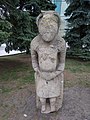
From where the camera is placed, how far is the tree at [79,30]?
301 inches

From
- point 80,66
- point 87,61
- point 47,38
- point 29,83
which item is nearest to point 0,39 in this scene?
point 29,83

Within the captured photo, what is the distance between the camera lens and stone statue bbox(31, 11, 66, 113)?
10.3 feet

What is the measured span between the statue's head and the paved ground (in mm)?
1334

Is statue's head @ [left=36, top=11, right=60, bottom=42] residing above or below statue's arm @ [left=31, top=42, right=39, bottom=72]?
above

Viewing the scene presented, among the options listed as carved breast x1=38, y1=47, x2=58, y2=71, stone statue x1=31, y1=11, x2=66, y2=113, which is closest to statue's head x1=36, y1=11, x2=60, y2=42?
stone statue x1=31, y1=11, x2=66, y2=113

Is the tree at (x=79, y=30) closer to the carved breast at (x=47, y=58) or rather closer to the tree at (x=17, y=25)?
the tree at (x=17, y=25)

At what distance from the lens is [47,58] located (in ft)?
10.7

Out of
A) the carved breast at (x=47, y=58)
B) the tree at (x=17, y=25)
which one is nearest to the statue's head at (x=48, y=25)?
the carved breast at (x=47, y=58)

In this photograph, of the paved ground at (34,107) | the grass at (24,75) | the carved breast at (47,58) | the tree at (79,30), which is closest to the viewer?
the carved breast at (47,58)

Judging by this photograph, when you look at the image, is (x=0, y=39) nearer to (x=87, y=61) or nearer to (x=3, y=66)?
(x=3, y=66)

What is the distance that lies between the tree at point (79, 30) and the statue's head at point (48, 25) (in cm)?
452

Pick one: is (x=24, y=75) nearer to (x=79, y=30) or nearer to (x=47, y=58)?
(x=47, y=58)

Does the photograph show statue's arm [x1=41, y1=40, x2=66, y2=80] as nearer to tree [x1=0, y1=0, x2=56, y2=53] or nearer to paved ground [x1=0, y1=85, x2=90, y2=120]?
paved ground [x1=0, y1=85, x2=90, y2=120]

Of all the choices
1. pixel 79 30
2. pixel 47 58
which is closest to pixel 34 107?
pixel 47 58
